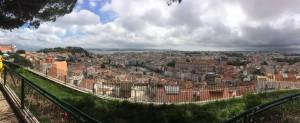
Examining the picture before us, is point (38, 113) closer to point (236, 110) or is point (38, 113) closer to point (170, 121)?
point (170, 121)

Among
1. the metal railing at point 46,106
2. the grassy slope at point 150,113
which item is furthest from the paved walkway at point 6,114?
the grassy slope at point 150,113

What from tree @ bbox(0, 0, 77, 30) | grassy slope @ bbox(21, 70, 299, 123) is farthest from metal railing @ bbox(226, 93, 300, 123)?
tree @ bbox(0, 0, 77, 30)

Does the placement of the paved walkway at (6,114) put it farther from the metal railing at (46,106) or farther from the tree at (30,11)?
the tree at (30,11)

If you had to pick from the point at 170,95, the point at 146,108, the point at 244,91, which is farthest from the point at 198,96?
the point at 146,108

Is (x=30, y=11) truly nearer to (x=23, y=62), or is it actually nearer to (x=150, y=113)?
(x=150, y=113)

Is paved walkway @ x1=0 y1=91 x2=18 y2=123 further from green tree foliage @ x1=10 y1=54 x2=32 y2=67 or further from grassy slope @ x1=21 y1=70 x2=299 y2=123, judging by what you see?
green tree foliage @ x1=10 y1=54 x2=32 y2=67
